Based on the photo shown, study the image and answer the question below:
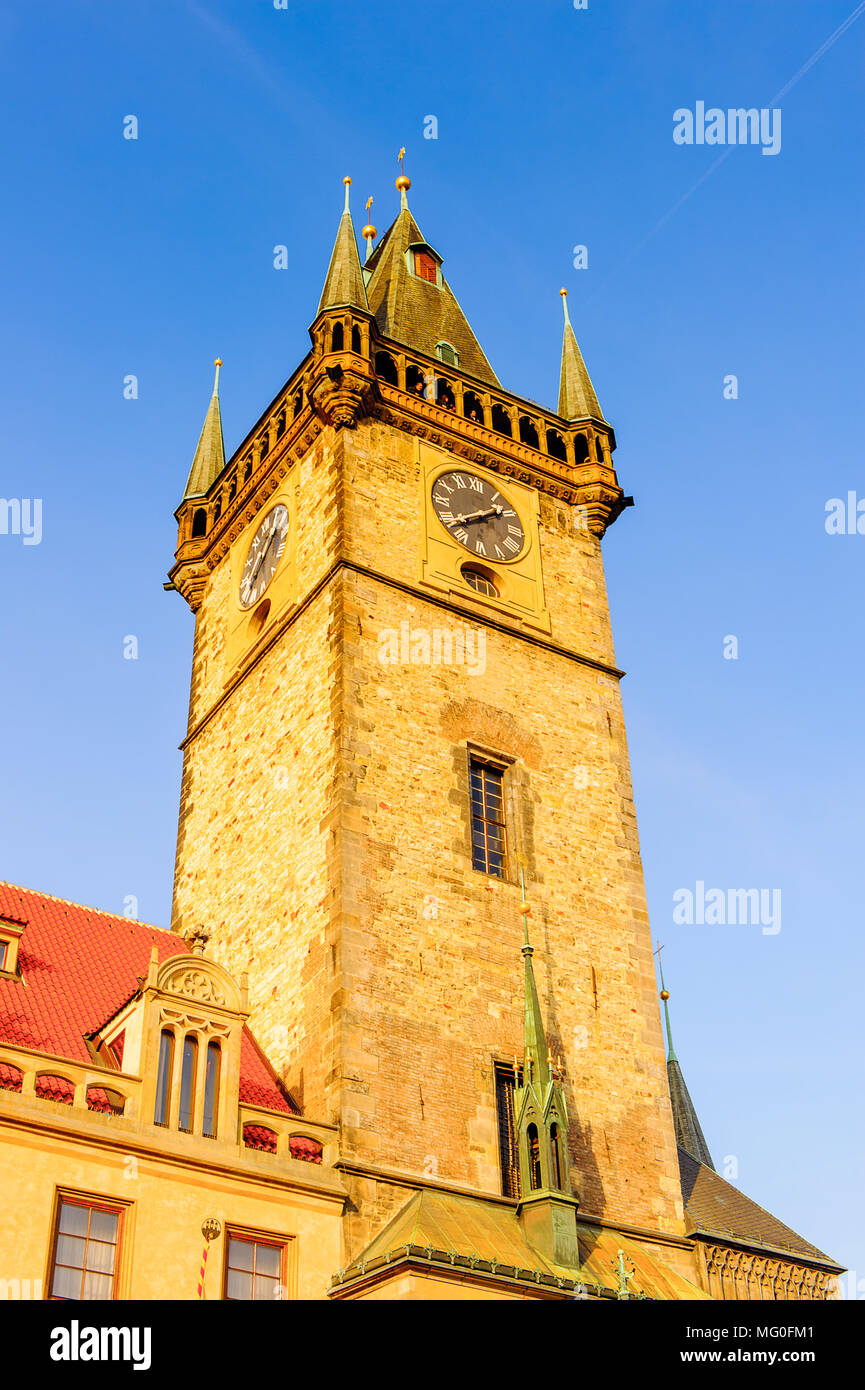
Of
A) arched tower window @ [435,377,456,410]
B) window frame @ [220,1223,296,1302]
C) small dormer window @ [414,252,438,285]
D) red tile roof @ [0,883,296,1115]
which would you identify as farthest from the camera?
→ small dormer window @ [414,252,438,285]

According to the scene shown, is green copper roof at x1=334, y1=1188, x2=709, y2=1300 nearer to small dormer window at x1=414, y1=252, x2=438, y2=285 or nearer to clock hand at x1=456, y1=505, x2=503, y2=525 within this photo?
clock hand at x1=456, y1=505, x2=503, y2=525

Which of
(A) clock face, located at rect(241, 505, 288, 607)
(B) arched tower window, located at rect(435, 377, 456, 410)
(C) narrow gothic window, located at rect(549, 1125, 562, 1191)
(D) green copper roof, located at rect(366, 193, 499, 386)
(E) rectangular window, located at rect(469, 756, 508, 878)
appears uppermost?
(D) green copper roof, located at rect(366, 193, 499, 386)

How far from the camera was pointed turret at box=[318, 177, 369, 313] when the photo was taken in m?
28.1

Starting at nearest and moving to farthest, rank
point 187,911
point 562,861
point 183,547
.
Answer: point 562,861
point 187,911
point 183,547

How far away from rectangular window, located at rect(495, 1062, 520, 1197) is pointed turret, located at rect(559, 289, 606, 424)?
1472cm

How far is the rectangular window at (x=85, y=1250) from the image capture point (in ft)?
51.7

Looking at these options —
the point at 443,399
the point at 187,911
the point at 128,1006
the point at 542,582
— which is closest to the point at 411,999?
the point at 128,1006

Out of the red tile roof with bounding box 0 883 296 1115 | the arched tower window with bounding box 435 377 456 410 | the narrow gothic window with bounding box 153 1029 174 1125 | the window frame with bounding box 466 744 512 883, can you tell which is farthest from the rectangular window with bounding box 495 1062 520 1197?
the arched tower window with bounding box 435 377 456 410

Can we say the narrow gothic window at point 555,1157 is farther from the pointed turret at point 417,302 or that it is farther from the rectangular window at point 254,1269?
the pointed turret at point 417,302

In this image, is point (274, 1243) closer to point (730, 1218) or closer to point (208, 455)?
point (730, 1218)

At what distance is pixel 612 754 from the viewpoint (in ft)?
84.9

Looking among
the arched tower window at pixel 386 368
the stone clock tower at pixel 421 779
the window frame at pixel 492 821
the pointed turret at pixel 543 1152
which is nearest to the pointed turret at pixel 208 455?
the stone clock tower at pixel 421 779
